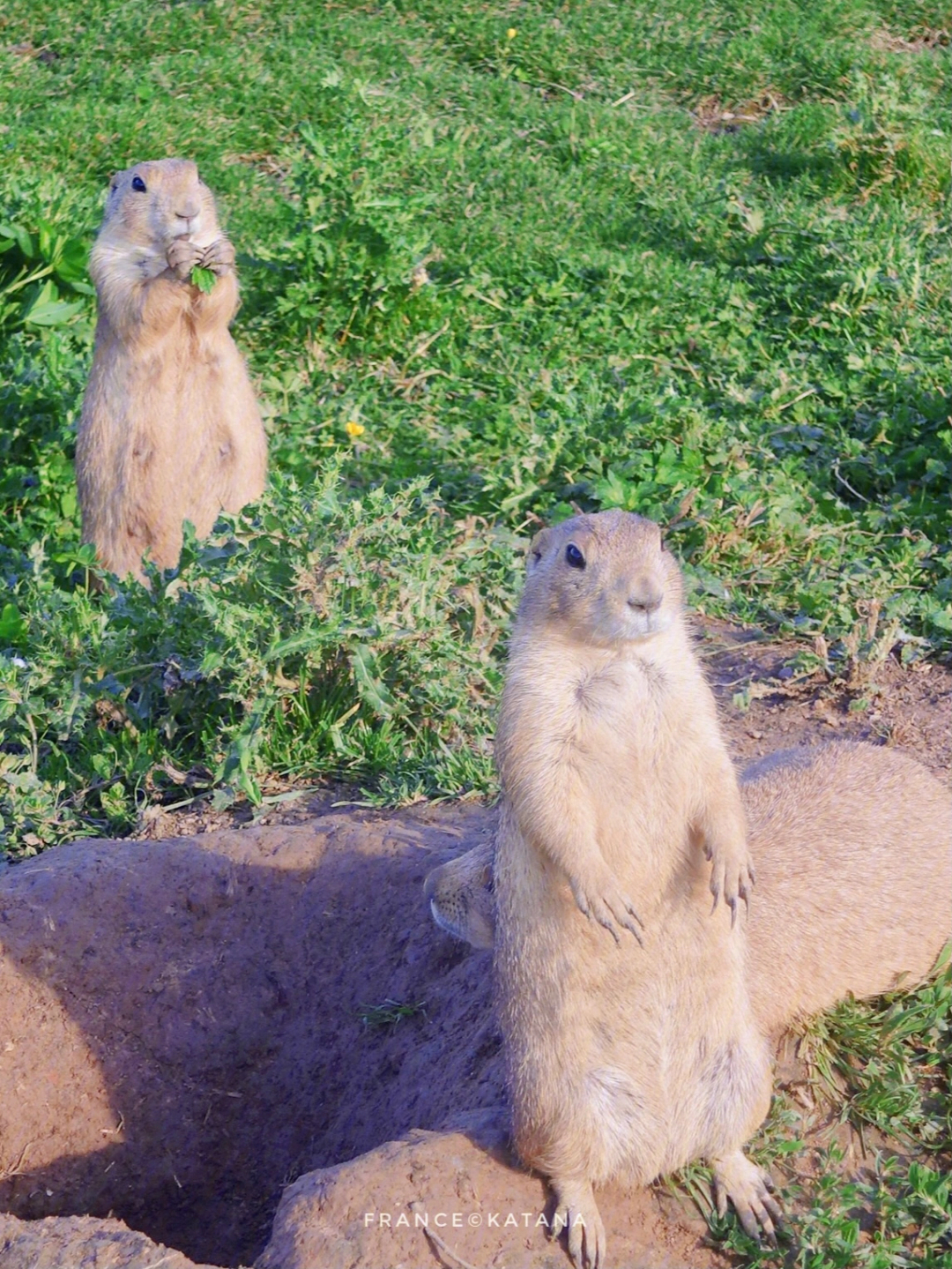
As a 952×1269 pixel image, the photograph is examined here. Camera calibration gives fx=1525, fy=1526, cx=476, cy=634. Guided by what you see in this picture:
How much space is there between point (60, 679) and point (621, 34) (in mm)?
6433

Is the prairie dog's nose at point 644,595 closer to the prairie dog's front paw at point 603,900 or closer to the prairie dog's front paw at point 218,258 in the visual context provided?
the prairie dog's front paw at point 603,900

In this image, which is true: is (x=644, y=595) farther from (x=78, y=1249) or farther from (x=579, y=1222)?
(x=78, y=1249)

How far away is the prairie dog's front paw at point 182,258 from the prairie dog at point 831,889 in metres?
3.00

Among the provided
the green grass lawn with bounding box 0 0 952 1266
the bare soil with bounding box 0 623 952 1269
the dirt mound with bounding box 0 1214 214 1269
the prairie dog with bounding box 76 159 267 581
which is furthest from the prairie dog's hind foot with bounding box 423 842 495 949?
the prairie dog with bounding box 76 159 267 581

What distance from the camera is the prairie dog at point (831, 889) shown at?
3.42m

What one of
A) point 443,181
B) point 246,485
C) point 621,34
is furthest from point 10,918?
point 621,34

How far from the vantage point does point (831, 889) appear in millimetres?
3508

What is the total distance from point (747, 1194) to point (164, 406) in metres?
3.87

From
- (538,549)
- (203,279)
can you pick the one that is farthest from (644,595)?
(203,279)

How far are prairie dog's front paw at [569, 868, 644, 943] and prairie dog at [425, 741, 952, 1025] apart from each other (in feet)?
1.98

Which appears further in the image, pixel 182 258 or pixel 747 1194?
pixel 182 258

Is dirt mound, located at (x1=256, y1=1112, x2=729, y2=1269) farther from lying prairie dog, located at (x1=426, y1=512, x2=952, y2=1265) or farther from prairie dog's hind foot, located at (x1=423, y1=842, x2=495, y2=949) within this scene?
prairie dog's hind foot, located at (x1=423, y1=842, x2=495, y2=949)

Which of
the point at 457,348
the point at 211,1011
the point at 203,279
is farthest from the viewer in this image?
the point at 457,348

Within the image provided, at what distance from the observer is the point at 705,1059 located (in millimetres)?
3105
